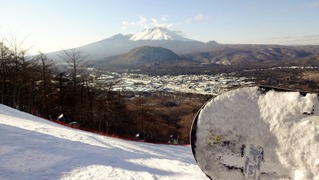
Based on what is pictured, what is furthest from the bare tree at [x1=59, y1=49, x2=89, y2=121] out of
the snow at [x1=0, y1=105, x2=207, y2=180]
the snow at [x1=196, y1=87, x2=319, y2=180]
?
the snow at [x1=196, y1=87, x2=319, y2=180]

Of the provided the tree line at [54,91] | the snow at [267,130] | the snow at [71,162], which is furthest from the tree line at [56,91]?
the snow at [267,130]

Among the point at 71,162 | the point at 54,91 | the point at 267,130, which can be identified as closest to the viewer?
the point at 267,130

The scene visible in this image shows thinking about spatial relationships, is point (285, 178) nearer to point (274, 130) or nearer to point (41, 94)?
point (274, 130)

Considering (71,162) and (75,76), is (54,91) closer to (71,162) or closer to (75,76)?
(75,76)

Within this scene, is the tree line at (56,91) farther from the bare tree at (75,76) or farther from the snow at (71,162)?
the snow at (71,162)

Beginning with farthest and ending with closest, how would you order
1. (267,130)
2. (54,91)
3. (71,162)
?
1. (54,91)
2. (71,162)
3. (267,130)

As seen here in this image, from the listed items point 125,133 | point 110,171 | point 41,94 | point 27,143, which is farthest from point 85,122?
point 110,171

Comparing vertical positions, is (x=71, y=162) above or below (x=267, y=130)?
below

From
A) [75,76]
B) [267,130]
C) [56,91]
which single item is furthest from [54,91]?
[267,130]
